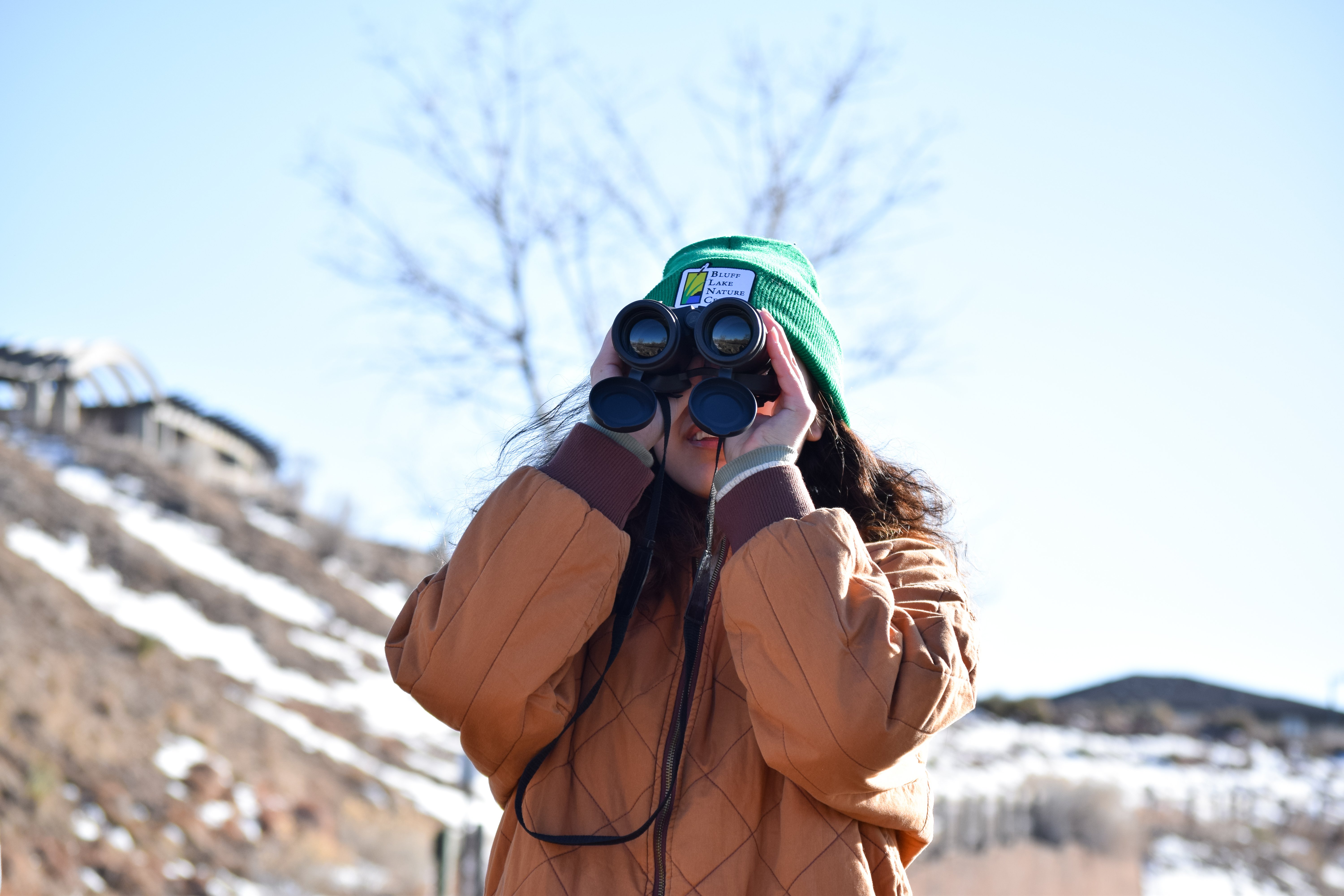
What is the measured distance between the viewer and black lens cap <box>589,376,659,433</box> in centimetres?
152

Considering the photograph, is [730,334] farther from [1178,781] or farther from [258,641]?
[258,641]

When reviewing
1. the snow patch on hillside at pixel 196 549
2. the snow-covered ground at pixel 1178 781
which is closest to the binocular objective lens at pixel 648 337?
the snow-covered ground at pixel 1178 781

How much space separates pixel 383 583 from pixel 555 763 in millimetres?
18571

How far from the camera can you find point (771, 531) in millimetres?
1397

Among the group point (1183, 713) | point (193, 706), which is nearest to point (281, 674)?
point (193, 706)

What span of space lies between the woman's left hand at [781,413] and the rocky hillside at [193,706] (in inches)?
156

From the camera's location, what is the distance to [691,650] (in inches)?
58.1

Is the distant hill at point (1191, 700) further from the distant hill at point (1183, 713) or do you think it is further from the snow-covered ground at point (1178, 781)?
the snow-covered ground at point (1178, 781)

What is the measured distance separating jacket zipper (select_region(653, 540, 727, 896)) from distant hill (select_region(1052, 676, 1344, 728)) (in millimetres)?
11968

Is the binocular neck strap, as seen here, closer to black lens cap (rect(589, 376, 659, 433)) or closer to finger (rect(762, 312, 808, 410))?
black lens cap (rect(589, 376, 659, 433))

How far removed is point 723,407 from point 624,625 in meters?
0.32

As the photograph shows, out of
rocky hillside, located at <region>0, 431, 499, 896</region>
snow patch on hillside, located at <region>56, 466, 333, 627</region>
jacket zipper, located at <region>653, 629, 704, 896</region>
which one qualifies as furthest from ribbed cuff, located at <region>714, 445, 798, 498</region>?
snow patch on hillside, located at <region>56, 466, 333, 627</region>

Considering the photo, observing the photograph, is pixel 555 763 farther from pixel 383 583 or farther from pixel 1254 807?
pixel 383 583

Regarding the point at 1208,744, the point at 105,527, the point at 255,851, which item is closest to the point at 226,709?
the point at 255,851
